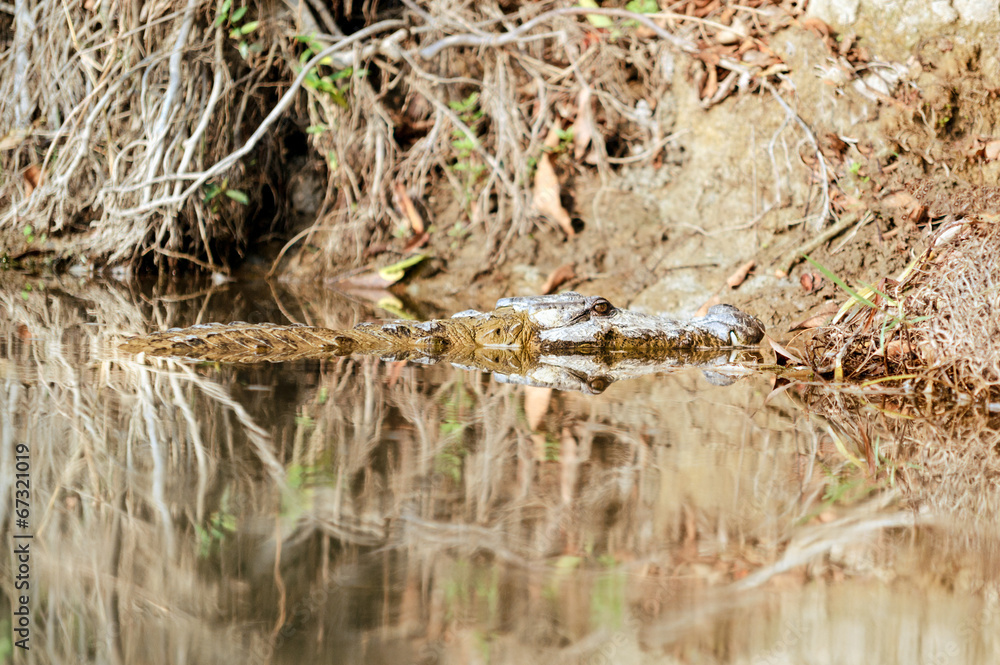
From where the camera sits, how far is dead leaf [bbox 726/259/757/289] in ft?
15.9

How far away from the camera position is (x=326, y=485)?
1.92 meters

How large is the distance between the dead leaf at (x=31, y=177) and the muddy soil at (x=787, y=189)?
3150 mm

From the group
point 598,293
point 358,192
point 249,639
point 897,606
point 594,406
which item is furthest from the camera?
point 358,192

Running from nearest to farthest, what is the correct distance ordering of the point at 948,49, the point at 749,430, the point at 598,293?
the point at 749,430 < the point at 948,49 < the point at 598,293

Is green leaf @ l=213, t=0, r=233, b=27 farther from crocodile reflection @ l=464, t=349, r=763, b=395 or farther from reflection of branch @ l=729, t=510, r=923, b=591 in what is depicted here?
reflection of branch @ l=729, t=510, r=923, b=591

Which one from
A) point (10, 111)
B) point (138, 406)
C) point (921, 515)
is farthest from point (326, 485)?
point (10, 111)

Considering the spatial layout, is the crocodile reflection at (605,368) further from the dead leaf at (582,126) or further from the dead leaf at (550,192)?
the dead leaf at (582,126)

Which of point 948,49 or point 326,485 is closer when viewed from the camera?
point 326,485

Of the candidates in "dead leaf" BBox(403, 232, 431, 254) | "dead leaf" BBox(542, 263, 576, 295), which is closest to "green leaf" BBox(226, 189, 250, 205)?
"dead leaf" BBox(403, 232, 431, 254)

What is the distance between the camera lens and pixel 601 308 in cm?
410

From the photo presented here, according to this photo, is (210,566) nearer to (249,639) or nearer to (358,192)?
(249,639)

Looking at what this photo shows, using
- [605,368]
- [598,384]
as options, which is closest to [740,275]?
[605,368]

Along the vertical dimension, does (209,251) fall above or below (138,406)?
above

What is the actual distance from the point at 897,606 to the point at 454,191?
209 inches
